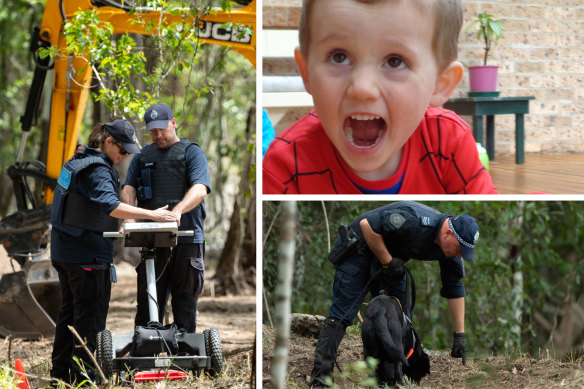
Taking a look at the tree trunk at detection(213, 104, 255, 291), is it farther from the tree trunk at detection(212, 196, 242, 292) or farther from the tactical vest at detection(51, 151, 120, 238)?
the tactical vest at detection(51, 151, 120, 238)

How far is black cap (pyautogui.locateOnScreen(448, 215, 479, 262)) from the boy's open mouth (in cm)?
108

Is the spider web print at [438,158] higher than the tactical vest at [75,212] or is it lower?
higher

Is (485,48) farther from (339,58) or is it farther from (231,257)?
(231,257)

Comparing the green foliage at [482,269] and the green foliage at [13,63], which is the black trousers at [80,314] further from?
the green foliage at [13,63]

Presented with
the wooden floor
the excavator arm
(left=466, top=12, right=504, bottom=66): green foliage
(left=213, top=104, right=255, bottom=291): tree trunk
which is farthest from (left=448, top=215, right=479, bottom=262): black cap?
(left=213, top=104, right=255, bottom=291): tree trunk

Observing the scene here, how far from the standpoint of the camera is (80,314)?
4.36m

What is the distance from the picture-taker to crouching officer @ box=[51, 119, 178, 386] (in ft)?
14.2

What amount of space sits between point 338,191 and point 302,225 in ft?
11.5

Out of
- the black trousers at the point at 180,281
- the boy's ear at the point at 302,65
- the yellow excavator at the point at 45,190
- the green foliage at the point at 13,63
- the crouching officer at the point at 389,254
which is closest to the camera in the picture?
the boy's ear at the point at 302,65

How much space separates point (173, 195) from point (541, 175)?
223 centimetres

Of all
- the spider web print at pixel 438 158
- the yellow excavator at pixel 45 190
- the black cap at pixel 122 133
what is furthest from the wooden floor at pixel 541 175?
the yellow excavator at pixel 45 190

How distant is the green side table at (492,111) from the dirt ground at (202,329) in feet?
6.37

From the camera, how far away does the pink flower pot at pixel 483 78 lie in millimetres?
3209

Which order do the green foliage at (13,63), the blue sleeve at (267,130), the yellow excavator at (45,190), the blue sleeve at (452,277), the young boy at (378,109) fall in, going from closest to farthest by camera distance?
1. the young boy at (378,109)
2. the blue sleeve at (267,130)
3. the blue sleeve at (452,277)
4. the yellow excavator at (45,190)
5. the green foliage at (13,63)
